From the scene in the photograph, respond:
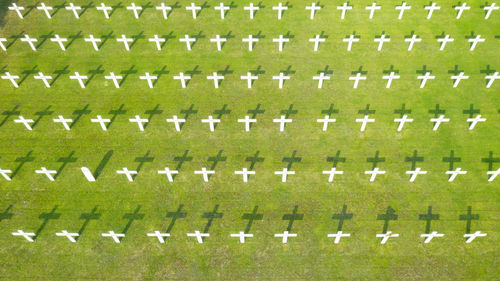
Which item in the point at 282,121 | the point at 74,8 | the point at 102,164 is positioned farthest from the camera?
the point at 74,8

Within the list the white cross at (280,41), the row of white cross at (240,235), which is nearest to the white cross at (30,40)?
the row of white cross at (240,235)

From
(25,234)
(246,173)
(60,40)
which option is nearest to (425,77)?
(246,173)

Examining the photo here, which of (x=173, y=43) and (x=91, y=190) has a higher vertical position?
(x=173, y=43)

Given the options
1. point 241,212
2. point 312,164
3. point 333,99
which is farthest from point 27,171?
point 333,99

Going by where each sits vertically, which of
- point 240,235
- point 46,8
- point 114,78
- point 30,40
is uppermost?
point 46,8

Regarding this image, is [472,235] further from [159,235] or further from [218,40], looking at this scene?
[218,40]

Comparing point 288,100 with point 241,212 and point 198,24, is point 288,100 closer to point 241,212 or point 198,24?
point 241,212

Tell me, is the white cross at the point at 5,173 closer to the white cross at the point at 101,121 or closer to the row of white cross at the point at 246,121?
the row of white cross at the point at 246,121

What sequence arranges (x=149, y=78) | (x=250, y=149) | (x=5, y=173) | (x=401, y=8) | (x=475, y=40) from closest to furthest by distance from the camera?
(x=5, y=173) → (x=250, y=149) → (x=149, y=78) → (x=475, y=40) → (x=401, y=8)

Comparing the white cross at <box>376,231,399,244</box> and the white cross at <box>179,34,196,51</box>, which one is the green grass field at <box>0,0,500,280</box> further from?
the white cross at <box>179,34,196,51</box>
